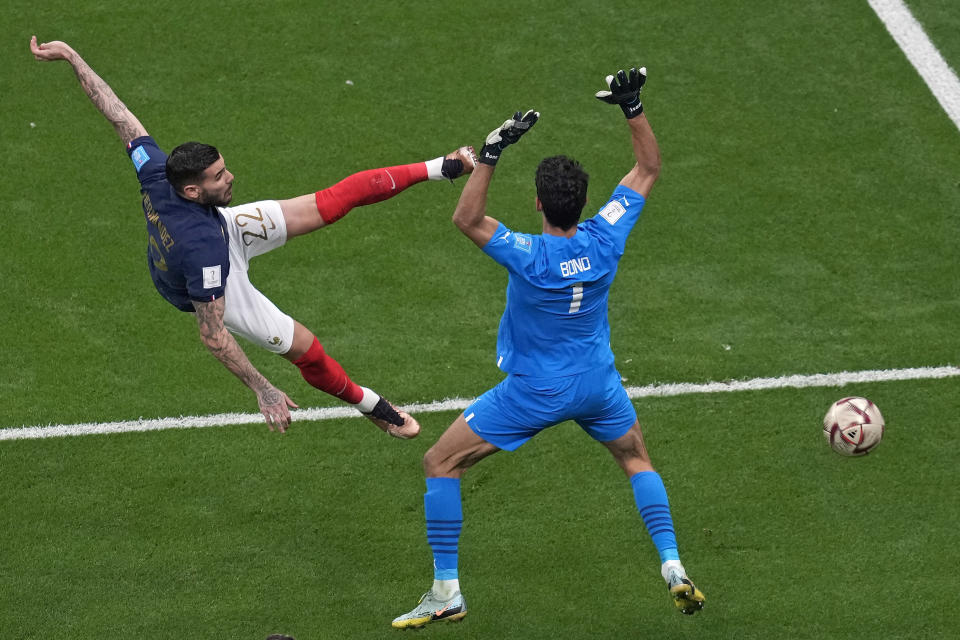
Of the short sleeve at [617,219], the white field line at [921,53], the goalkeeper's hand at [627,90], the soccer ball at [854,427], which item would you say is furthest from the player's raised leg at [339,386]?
the white field line at [921,53]

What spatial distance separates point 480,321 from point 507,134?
3.44 metres

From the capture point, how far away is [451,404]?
9273 mm

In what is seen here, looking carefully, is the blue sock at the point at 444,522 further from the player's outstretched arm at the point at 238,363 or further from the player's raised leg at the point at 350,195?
the player's raised leg at the point at 350,195

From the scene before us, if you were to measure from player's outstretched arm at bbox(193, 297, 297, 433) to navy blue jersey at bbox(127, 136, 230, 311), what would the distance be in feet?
0.28

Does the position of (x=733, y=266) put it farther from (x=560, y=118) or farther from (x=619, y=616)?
(x=619, y=616)

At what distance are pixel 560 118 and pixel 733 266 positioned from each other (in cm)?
246

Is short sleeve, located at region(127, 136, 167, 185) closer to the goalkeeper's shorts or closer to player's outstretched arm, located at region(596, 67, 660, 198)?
the goalkeeper's shorts

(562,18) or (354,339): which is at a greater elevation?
(562,18)

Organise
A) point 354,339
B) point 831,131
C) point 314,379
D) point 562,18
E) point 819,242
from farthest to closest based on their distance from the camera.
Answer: point 562,18, point 831,131, point 819,242, point 354,339, point 314,379

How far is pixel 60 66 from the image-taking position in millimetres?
12555

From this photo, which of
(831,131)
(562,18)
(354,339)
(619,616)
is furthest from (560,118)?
(619,616)

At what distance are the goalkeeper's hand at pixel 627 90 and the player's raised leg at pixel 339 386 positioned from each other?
2.39m

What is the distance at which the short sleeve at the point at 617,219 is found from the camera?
277 inches

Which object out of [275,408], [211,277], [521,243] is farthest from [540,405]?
[211,277]
